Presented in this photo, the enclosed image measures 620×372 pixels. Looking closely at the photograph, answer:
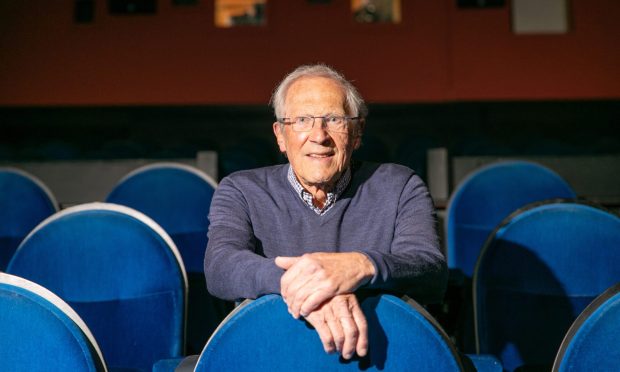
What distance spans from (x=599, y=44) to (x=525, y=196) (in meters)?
5.54

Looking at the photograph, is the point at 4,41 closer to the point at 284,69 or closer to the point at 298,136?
the point at 284,69

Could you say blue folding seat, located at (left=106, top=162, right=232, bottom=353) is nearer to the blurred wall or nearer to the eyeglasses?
the eyeglasses

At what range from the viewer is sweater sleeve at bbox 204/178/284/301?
4.13ft

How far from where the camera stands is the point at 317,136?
1.59 metres

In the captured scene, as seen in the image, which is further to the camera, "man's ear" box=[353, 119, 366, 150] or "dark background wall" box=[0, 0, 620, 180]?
"dark background wall" box=[0, 0, 620, 180]

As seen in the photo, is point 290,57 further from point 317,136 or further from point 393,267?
point 393,267

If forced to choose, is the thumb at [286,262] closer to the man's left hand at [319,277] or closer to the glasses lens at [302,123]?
the man's left hand at [319,277]

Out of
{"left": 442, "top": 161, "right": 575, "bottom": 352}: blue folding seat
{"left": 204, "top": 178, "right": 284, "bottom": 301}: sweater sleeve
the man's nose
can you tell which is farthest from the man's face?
{"left": 442, "top": 161, "right": 575, "bottom": 352}: blue folding seat

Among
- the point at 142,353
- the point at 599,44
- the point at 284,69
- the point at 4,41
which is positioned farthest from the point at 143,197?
the point at 599,44

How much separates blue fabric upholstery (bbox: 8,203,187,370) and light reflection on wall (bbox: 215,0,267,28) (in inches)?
237

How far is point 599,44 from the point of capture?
7465 mm

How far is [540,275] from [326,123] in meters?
0.70

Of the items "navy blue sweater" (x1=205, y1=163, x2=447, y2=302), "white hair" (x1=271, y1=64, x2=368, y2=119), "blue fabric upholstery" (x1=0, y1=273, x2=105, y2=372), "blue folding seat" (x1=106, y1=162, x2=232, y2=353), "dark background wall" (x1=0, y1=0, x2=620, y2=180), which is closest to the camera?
"blue fabric upholstery" (x1=0, y1=273, x2=105, y2=372)

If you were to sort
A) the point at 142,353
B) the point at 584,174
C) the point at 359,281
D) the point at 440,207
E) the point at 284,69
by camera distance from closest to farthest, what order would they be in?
the point at 359,281 < the point at 142,353 < the point at 440,207 < the point at 584,174 < the point at 284,69
